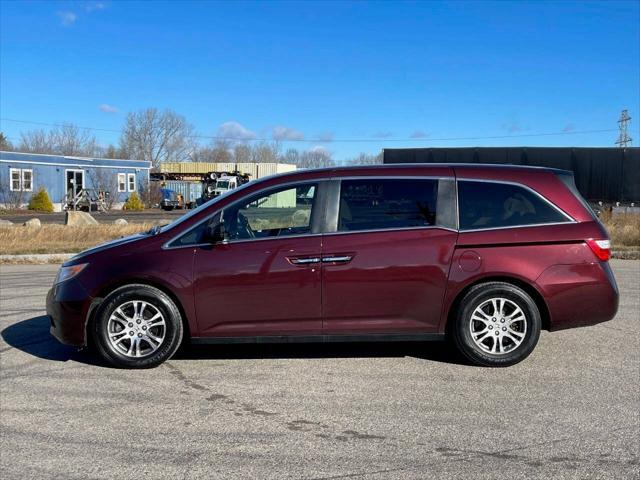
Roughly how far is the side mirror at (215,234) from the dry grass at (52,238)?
11022 millimetres

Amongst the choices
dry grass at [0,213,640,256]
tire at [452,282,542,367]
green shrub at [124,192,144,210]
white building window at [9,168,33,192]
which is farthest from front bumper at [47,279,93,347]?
green shrub at [124,192,144,210]

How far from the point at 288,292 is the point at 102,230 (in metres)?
14.4

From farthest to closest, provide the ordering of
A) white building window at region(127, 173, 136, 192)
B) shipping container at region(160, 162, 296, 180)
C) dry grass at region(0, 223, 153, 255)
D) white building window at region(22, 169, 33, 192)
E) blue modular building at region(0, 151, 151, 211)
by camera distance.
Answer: shipping container at region(160, 162, 296, 180) < white building window at region(127, 173, 136, 192) < white building window at region(22, 169, 33, 192) < blue modular building at region(0, 151, 151, 211) < dry grass at region(0, 223, 153, 255)

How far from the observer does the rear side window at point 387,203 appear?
5473 mm

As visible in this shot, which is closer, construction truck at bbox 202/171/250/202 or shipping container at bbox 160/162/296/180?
construction truck at bbox 202/171/250/202

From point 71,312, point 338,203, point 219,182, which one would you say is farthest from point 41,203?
point 338,203

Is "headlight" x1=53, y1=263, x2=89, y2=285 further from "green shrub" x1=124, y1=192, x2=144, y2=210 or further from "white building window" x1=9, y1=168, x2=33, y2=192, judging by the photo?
"green shrub" x1=124, y1=192, x2=144, y2=210

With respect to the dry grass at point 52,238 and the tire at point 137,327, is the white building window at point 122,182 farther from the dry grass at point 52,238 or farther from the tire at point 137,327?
the tire at point 137,327

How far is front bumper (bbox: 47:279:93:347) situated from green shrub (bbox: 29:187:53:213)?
38072 millimetres

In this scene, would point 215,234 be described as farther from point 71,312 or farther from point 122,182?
point 122,182

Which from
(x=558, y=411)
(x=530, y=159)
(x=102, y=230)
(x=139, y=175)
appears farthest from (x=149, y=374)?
(x=139, y=175)

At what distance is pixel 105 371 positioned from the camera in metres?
5.45

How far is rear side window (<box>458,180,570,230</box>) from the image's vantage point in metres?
5.53

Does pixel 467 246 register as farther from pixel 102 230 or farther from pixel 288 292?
pixel 102 230
